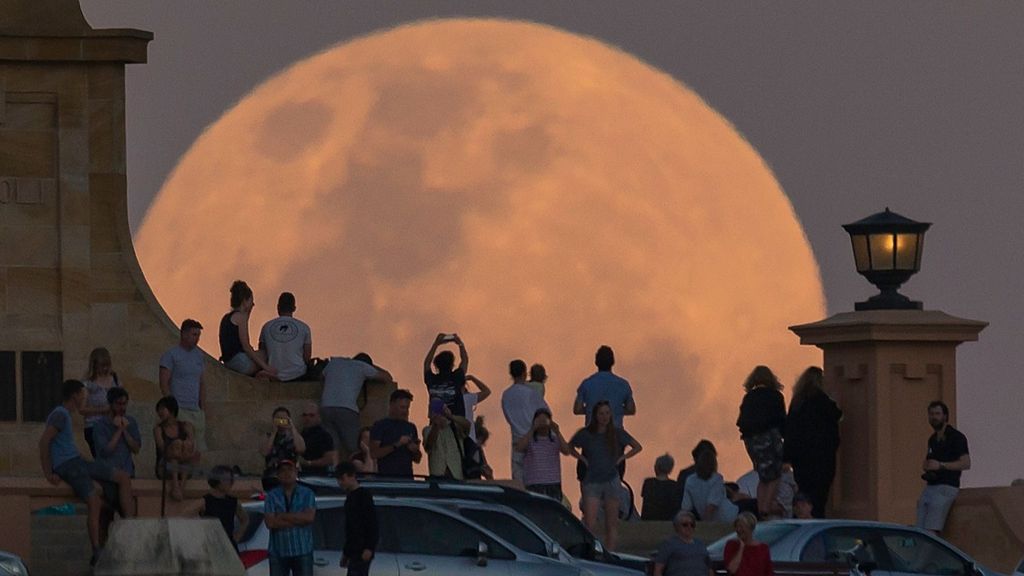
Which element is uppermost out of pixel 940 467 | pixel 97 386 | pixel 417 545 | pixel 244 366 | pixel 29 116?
pixel 29 116

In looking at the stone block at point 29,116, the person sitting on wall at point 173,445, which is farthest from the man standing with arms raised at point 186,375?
the stone block at point 29,116

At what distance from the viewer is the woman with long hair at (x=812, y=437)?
37.6 metres

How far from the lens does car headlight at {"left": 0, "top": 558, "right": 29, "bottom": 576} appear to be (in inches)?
1212

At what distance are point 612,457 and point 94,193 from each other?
22.2 ft

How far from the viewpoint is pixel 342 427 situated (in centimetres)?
3828

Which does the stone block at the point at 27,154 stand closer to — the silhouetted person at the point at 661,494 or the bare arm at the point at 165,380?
the bare arm at the point at 165,380

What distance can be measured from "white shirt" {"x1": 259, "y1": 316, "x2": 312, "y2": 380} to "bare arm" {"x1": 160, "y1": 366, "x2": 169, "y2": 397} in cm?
205

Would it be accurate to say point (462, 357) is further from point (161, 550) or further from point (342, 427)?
point (161, 550)

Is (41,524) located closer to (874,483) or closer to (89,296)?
(89,296)

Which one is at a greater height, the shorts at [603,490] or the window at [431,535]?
the shorts at [603,490]

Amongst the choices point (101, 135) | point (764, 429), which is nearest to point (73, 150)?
point (101, 135)

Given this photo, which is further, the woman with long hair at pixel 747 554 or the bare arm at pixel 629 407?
the bare arm at pixel 629 407

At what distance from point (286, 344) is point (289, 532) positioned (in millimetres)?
8465

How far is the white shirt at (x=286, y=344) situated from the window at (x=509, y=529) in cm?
670
